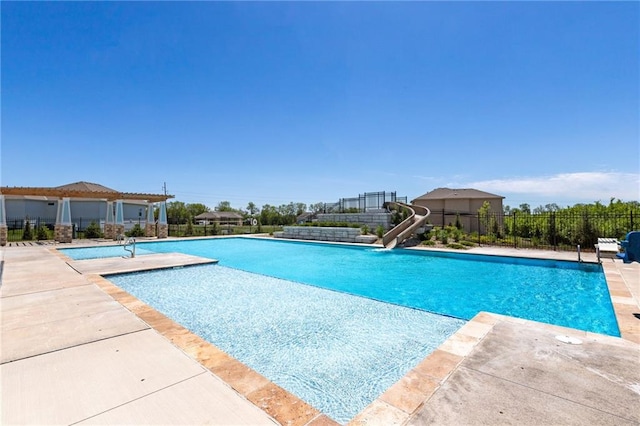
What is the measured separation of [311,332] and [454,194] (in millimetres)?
22001

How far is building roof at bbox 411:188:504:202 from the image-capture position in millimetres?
22453

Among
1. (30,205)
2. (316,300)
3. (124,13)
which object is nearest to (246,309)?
(316,300)

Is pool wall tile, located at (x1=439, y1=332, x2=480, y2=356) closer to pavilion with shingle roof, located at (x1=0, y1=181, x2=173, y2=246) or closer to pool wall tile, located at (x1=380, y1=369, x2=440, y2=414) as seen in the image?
pool wall tile, located at (x1=380, y1=369, x2=440, y2=414)

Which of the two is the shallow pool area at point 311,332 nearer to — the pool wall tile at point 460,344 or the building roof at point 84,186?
the pool wall tile at point 460,344

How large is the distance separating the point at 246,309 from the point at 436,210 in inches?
808

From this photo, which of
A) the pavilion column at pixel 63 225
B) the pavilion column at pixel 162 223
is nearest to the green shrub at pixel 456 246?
the pavilion column at pixel 162 223

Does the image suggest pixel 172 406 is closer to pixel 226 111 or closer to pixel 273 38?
pixel 273 38

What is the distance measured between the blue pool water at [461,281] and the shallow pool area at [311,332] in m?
1.05

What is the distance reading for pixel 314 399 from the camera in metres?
2.88

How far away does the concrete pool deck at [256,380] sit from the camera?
2084mm

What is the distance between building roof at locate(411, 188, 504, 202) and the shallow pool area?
1873cm

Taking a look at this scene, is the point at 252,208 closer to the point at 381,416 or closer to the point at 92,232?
the point at 92,232

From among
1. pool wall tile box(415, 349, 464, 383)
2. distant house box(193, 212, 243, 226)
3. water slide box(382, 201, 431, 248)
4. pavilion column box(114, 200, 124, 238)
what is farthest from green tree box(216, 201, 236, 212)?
pool wall tile box(415, 349, 464, 383)

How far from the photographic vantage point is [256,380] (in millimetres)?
2637
